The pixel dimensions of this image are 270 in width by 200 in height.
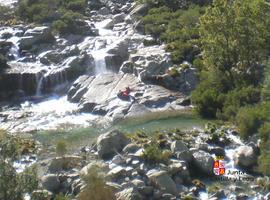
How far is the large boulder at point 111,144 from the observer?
3794cm

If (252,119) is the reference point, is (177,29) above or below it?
above

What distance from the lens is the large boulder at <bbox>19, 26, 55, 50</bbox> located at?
71250mm

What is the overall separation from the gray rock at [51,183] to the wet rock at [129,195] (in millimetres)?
4357

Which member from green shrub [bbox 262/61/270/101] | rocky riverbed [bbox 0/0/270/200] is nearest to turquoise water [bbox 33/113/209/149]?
rocky riverbed [bbox 0/0/270/200]

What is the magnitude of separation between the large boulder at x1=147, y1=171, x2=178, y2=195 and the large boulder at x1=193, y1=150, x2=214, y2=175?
371 centimetres

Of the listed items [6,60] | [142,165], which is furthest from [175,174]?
[6,60]

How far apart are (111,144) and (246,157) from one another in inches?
352

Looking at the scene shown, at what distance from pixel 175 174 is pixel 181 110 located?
19877mm

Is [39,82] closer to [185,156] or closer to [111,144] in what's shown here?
[111,144]

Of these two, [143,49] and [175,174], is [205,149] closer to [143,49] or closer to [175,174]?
[175,174]

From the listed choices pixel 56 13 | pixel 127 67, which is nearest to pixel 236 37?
pixel 127 67

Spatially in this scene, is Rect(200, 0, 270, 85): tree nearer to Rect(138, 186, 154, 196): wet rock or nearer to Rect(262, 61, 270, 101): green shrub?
Rect(262, 61, 270, 101): green shrub

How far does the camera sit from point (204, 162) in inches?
1404

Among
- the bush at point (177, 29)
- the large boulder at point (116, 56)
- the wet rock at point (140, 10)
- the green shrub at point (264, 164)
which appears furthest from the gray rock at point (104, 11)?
the green shrub at point (264, 164)
